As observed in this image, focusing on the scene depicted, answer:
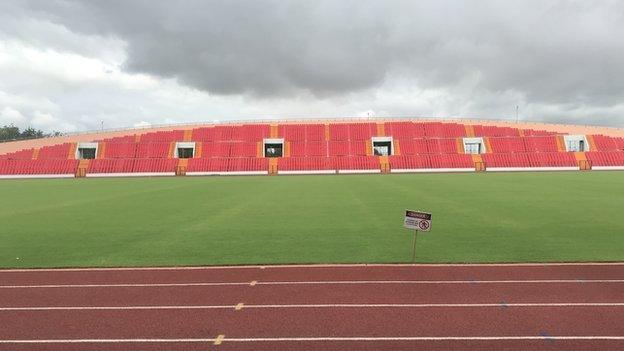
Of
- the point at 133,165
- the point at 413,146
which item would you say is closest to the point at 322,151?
the point at 413,146

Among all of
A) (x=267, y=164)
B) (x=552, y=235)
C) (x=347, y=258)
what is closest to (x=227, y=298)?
(x=347, y=258)

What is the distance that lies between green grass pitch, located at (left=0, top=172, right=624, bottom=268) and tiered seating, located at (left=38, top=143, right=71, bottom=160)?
42797 mm

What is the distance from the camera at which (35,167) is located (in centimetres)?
5294

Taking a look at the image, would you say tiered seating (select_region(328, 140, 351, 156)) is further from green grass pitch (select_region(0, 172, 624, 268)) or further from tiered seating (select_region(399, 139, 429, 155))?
green grass pitch (select_region(0, 172, 624, 268))

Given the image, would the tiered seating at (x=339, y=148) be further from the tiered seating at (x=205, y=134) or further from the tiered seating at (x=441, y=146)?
the tiered seating at (x=205, y=134)

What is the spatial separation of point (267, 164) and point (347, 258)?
45838mm

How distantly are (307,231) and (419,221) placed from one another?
15.0 ft

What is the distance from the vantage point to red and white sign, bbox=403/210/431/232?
388 inches

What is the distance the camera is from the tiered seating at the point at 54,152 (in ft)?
194

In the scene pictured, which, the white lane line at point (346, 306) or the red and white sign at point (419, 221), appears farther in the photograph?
the red and white sign at point (419, 221)

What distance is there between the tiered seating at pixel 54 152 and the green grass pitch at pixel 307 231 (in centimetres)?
4280

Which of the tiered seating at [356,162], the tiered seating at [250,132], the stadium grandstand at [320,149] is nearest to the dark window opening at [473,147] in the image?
the stadium grandstand at [320,149]

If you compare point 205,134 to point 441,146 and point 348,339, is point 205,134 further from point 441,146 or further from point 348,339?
point 348,339

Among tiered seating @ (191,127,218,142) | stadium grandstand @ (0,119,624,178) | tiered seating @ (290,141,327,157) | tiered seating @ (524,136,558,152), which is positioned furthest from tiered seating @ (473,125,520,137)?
tiered seating @ (191,127,218,142)
